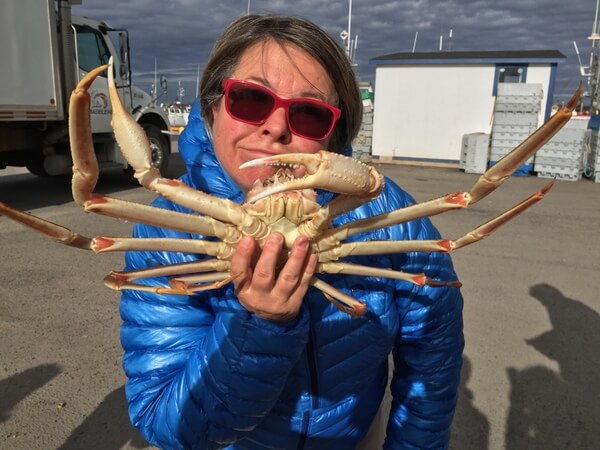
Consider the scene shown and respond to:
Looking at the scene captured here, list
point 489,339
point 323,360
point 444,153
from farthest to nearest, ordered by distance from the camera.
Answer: point 444,153
point 489,339
point 323,360

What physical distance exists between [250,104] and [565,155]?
49.3 feet

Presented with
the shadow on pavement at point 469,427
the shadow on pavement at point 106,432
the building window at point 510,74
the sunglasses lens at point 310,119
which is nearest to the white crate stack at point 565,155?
the building window at point 510,74

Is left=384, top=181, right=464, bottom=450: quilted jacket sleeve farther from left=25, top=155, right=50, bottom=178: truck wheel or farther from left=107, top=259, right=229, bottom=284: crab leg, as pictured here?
left=25, top=155, right=50, bottom=178: truck wheel

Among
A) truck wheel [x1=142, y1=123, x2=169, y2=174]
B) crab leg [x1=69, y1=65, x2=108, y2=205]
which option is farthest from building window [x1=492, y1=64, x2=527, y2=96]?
crab leg [x1=69, y1=65, x2=108, y2=205]

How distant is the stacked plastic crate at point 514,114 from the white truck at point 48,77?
10.5 metres

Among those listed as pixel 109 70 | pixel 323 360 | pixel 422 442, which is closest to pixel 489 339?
pixel 422 442

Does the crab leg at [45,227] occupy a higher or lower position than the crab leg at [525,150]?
lower

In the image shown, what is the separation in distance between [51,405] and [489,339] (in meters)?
3.65

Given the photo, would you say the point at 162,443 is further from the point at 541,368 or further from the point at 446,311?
the point at 541,368

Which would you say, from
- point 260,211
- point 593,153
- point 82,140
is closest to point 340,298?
point 260,211

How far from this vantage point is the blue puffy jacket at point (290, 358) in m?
1.43

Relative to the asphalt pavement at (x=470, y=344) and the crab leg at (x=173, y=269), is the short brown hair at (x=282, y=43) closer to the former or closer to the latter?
the crab leg at (x=173, y=269)

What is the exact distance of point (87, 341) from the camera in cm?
427

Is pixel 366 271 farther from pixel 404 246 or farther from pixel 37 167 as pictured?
pixel 37 167
